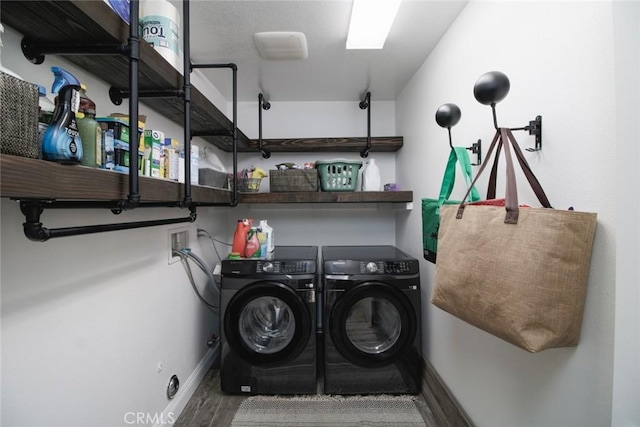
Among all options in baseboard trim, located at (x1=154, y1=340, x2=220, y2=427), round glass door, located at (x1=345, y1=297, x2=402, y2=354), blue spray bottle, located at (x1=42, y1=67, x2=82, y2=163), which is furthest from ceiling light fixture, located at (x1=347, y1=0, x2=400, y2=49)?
baseboard trim, located at (x1=154, y1=340, x2=220, y2=427)

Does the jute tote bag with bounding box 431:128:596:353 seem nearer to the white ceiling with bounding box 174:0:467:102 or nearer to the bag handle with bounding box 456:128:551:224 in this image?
the bag handle with bounding box 456:128:551:224

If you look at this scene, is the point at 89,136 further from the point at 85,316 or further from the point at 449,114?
the point at 449,114

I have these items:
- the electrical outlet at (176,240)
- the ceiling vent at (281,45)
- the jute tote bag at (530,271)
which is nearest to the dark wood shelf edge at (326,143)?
the ceiling vent at (281,45)

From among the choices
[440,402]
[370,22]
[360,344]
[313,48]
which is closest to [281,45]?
[313,48]

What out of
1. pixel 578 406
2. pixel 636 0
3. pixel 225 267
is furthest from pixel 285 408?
pixel 636 0

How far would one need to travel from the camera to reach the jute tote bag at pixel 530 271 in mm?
655

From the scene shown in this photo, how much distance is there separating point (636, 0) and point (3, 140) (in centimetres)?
145

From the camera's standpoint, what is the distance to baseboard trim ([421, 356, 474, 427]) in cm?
132

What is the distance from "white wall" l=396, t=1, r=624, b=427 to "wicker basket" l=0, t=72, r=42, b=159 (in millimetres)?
1347

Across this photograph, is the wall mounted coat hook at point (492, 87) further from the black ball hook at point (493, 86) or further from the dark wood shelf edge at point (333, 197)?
the dark wood shelf edge at point (333, 197)

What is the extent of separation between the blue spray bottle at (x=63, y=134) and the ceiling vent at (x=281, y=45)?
3.68ft

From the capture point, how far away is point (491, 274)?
72 cm

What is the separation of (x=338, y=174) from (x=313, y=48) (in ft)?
2.79

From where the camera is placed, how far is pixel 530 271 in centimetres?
66
